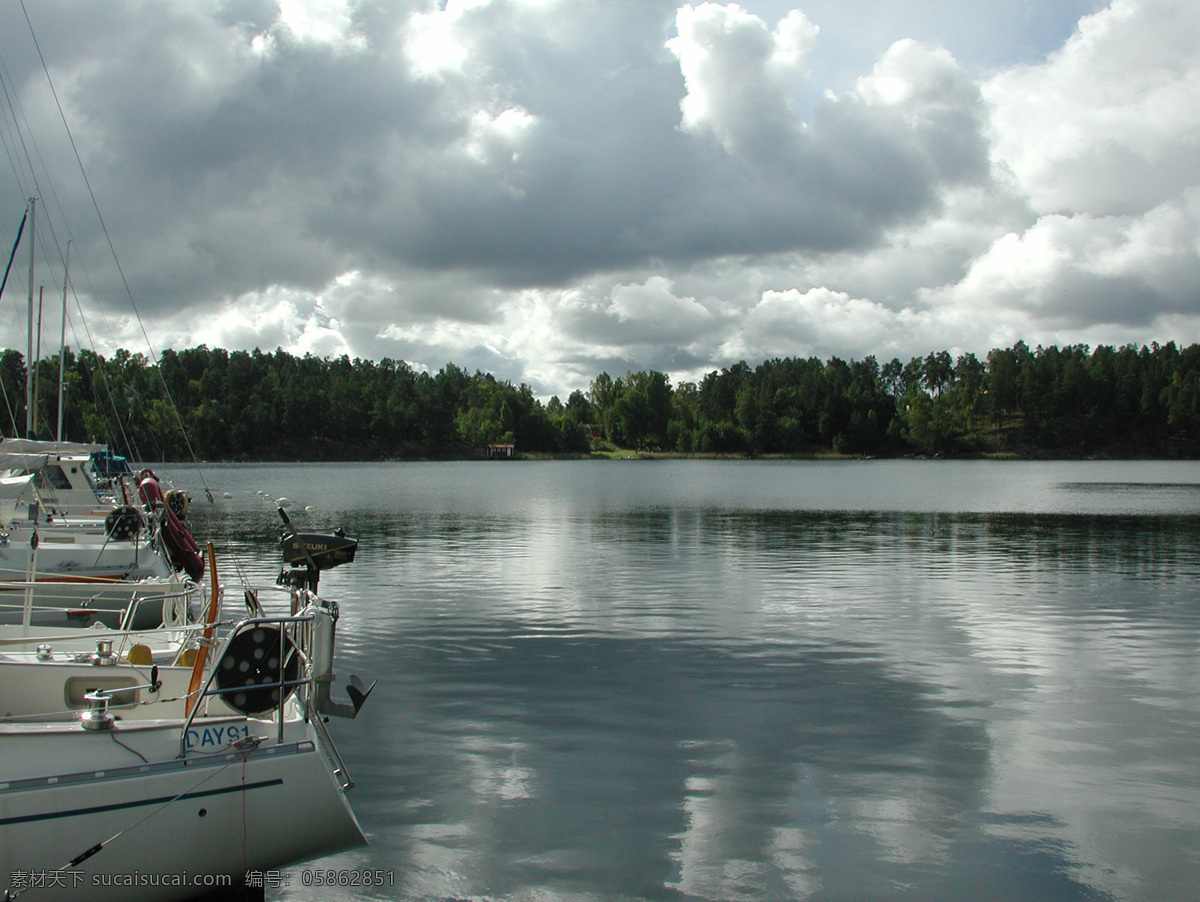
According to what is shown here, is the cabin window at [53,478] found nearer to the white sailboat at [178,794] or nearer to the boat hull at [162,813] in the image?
the white sailboat at [178,794]

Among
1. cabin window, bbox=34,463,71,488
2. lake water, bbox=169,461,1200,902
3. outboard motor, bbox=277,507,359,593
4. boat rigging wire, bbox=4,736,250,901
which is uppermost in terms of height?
cabin window, bbox=34,463,71,488

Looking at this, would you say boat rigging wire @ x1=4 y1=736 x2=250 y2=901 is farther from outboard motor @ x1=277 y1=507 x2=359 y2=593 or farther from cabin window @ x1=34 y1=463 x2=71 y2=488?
cabin window @ x1=34 y1=463 x2=71 y2=488

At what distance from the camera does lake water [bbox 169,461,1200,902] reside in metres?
9.34

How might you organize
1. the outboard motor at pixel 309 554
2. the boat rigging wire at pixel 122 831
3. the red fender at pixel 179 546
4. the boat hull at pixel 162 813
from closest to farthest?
the boat rigging wire at pixel 122 831 < the boat hull at pixel 162 813 < the outboard motor at pixel 309 554 < the red fender at pixel 179 546

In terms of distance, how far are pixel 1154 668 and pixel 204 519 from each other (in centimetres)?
5069

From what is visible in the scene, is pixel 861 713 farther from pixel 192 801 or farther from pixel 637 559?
pixel 637 559

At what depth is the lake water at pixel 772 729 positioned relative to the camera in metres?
9.34

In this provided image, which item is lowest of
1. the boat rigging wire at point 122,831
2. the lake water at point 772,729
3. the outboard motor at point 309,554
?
the lake water at point 772,729

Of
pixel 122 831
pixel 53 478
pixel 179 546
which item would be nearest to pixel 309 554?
pixel 122 831

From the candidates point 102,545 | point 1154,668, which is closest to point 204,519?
point 102,545

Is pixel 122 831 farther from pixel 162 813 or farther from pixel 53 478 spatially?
pixel 53 478

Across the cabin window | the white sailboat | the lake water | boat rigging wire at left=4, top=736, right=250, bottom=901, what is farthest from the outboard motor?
the cabin window

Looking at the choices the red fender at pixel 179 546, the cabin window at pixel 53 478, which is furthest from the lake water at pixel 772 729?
the cabin window at pixel 53 478

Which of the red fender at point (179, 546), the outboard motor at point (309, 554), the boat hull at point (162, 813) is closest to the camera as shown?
the boat hull at point (162, 813)
